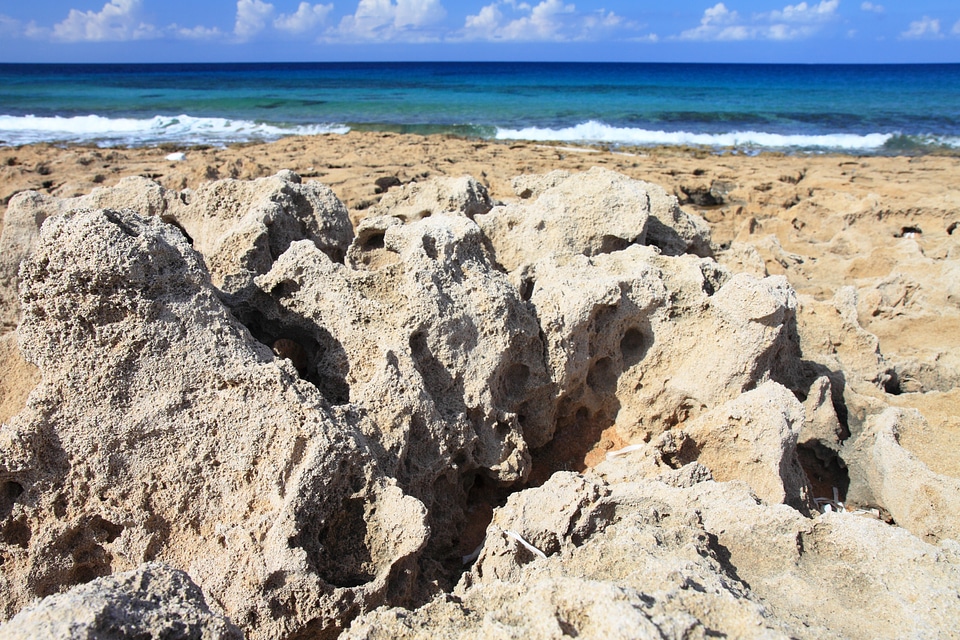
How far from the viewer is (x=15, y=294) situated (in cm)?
321

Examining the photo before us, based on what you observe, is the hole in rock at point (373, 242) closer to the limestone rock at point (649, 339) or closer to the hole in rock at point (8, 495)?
the limestone rock at point (649, 339)

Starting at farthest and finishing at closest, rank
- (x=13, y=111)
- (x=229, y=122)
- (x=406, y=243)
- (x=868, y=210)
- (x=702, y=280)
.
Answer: (x=13, y=111) → (x=229, y=122) → (x=868, y=210) → (x=702, y=280) → (x=406, y=243)

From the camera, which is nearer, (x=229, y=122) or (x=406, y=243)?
(x=406, y=243)

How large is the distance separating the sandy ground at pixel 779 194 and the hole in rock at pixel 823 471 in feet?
1.05

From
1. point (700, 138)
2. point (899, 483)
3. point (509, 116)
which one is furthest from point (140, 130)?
point (899, 483)

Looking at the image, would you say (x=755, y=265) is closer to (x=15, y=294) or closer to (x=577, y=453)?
(x=577, y=453)

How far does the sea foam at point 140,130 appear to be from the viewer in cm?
1573

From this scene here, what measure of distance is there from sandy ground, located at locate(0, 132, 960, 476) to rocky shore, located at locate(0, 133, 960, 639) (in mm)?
113

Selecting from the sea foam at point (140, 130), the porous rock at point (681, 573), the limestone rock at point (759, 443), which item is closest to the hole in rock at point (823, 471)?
the limestone rock at point (759, 443)

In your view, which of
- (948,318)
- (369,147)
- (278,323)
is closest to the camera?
(278,323)

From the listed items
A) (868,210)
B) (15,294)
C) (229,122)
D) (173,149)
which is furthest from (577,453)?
(229,122)

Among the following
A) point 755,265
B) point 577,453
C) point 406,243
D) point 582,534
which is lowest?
point 577,453

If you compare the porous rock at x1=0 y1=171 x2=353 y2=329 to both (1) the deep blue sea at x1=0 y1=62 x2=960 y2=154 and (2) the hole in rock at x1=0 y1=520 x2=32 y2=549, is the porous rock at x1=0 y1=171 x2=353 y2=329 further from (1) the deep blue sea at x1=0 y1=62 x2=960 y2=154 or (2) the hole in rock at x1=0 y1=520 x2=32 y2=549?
(1) the deep blue sea at x1=0 y1=62 x2=960 y2=154

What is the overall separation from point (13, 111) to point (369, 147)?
58.6 ft
